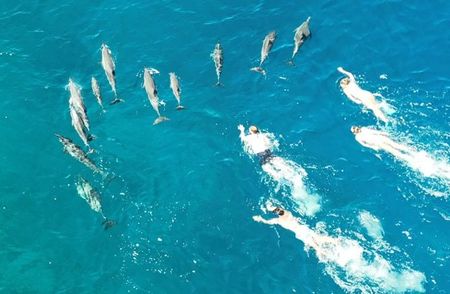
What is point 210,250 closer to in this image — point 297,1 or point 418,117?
point 418,117

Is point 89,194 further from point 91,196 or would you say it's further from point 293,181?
point 293,181

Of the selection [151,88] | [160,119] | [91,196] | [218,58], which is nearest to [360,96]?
[218,58]

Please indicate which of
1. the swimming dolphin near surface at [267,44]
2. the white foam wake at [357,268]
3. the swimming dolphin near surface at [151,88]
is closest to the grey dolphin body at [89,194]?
the swimming dolphin near surface at [151,88]

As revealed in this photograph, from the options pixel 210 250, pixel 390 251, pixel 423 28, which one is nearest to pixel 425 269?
pixel 390 251

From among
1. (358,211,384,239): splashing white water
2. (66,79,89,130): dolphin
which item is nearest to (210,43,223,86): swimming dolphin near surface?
(66,79,89,130): dolphin

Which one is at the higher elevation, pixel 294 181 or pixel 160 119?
pixel 160 119

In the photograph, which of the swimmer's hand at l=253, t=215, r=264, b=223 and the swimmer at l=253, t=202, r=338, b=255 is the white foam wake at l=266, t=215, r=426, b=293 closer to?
the swimmer at l=253, t=202, r=338, b=255
